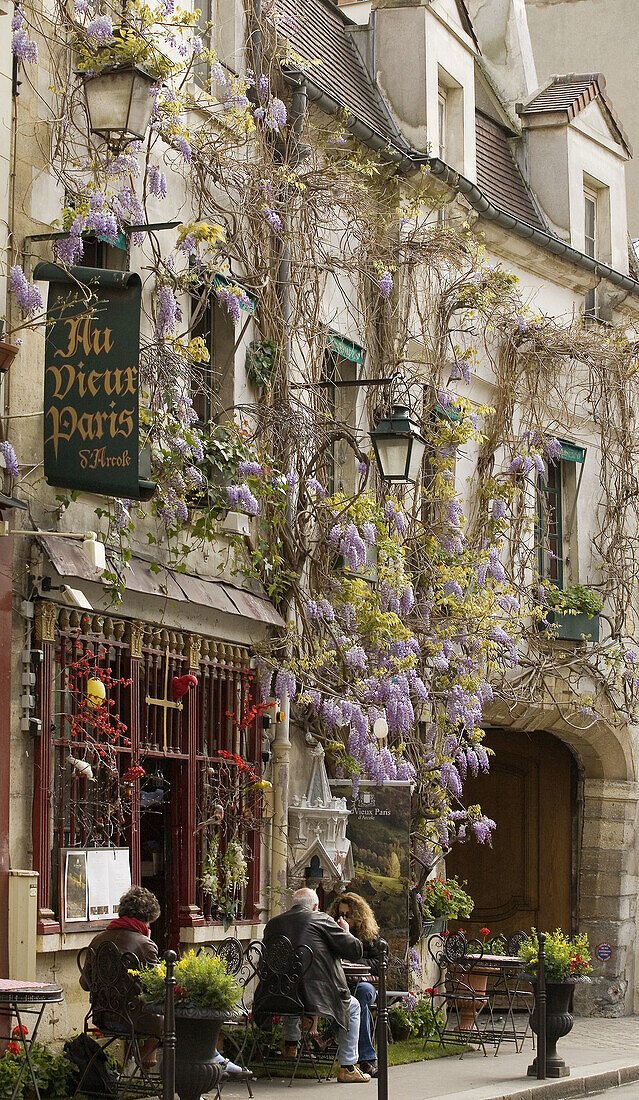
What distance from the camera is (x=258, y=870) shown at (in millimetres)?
13164

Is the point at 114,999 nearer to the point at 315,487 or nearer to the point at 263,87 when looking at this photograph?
the point at 315,487

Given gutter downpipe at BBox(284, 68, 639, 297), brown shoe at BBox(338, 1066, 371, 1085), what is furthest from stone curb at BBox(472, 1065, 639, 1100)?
gutter downpipe at BBox(284, 68, 639, 297)

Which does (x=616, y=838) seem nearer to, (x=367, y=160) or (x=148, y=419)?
(x=367, y=160)

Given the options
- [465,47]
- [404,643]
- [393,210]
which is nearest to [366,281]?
[393,210]

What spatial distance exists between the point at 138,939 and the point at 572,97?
45.6ft

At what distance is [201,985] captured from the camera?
8930mm

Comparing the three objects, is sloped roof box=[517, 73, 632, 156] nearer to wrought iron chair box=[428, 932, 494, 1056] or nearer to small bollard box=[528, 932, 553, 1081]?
wrought iron chair box=[428, 932, 494, 1056]

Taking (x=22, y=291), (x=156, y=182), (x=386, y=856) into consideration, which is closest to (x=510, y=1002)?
(x=386, y=856)

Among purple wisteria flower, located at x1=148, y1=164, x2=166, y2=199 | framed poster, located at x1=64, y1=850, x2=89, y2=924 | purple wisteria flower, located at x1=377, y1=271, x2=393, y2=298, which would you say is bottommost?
framed poster, located at x1=64, y1=850, x2=89, y2=924

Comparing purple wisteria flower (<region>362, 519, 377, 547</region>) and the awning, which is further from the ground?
purple wisteria flower (<region>362, 519, 377, 547</region>)

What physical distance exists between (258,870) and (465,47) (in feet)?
32.0

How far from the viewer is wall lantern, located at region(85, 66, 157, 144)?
1059cm

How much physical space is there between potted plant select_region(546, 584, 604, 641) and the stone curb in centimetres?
599

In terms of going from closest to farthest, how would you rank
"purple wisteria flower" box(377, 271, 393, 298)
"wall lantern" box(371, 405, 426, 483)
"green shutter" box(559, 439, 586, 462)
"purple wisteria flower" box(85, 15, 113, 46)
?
"purple wisteria flower" box(85, 15, 113, 46), "wall lantern" box(371, 405, 426, 483), "purple wisteria flower" box(377, 271, 393, 298), "green shutter" box(559, 439, 586, 462)
